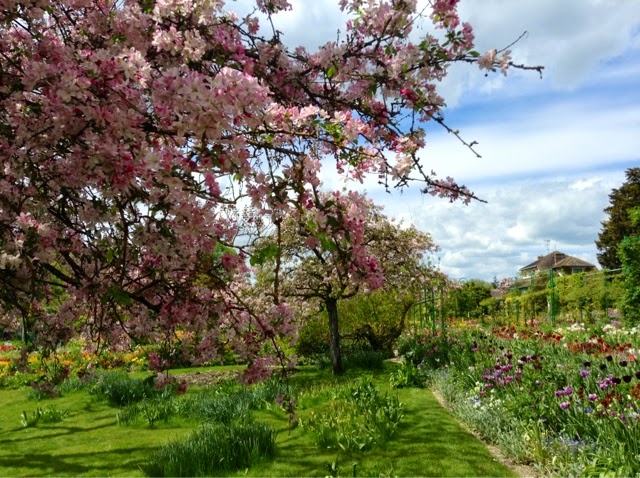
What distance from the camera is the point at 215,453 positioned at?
17.7 feet

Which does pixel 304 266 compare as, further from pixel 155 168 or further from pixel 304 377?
pixel 155 168

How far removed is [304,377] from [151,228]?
30.9ft

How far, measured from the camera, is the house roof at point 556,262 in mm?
52584

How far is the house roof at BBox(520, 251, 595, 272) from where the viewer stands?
52.6 m

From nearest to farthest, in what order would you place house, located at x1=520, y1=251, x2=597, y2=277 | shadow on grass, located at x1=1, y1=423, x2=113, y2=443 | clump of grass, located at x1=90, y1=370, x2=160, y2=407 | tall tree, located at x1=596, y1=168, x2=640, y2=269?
Answer: 1. shadow on grass, located at x1=1, y1=423, x2=113, y2=443
2. clump of grass, located at x1=90, y1=370, x2=160, y2=407
3. tall tree, located at x1=596, y1=168, x2=640, y2=269
4. house, located at x1=520, y1=251, x2=597, y2=277

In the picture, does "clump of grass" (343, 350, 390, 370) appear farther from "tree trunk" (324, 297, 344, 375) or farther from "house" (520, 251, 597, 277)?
"house" (520, 251, 597, 277)

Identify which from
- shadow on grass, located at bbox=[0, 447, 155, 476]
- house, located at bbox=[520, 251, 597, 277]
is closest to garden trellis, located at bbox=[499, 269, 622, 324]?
shadow on grass, located at bbox=[0, 447, 155, 476]

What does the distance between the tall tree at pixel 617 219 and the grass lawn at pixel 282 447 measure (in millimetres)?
33238

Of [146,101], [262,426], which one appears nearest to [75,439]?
[262,426]

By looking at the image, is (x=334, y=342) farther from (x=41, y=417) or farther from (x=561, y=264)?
(x=561, y=264)

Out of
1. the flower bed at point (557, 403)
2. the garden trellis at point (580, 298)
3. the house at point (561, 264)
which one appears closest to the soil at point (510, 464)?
the flower bed at point (557, 403)

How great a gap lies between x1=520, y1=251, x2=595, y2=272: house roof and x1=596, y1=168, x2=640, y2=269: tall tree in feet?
39.5

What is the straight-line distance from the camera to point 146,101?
3.47 m

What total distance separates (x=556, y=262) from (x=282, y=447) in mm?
55146
